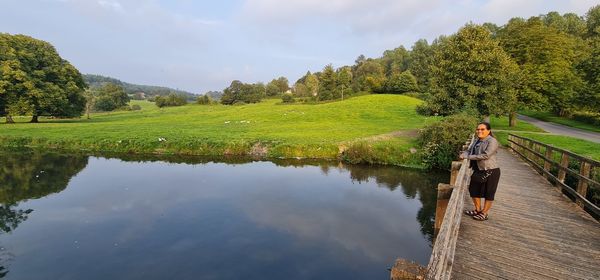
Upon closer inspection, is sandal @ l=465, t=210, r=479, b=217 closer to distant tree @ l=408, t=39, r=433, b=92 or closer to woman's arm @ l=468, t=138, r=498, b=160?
woman's arm @ l=468, t=138, r=498, b=160

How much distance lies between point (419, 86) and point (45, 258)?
84.9 m

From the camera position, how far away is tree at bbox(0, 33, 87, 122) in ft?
155

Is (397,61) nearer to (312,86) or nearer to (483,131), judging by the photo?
(312,86)

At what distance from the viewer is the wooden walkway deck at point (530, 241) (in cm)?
661

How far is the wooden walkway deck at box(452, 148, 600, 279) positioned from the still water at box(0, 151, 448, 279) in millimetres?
4070

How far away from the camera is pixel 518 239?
26.7 ft

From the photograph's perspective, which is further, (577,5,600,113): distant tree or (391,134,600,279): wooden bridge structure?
(577,5,600,113): distant tree

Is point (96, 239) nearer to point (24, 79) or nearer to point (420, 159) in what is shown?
point (420, 159)

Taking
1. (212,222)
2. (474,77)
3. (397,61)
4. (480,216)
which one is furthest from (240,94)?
(480,216)

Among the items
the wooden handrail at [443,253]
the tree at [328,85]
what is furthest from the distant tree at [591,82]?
the tree at [328,85]

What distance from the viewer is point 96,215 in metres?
16.9

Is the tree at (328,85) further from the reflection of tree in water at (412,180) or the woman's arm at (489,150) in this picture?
the woman's arm at (489,150)

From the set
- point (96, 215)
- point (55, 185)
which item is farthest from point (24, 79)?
point (96, 215)

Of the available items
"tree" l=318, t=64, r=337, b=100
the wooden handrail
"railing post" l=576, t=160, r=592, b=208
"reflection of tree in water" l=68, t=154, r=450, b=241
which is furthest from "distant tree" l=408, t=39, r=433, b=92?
the wooden handrail
